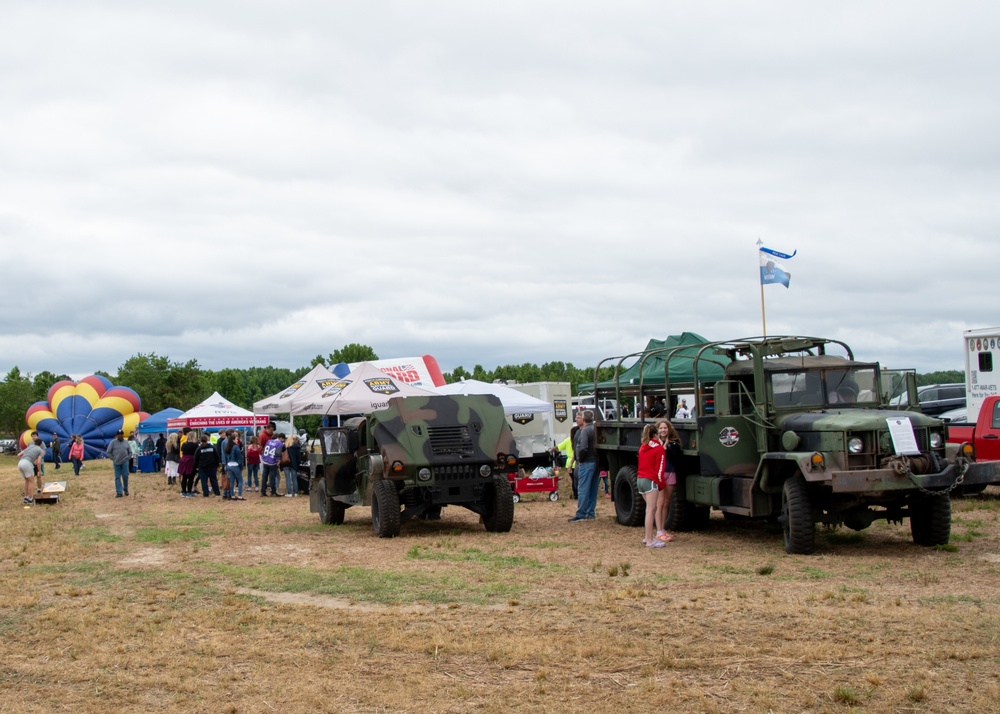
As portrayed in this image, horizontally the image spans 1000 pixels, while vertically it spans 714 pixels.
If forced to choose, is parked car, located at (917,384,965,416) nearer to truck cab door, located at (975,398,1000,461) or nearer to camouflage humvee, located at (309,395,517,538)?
truck cab door, located at (975,398,1000,461)

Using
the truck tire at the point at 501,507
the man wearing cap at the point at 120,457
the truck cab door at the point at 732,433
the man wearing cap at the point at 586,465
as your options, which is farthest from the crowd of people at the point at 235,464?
the truck cab door at the point at 732,433

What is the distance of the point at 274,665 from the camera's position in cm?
664

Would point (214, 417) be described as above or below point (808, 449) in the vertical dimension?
above

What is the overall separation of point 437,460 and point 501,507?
3.81 feet

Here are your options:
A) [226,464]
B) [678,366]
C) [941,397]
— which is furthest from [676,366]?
[941,397]

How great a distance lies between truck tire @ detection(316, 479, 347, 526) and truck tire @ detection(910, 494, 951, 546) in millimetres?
8633

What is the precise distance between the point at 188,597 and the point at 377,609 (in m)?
2.01

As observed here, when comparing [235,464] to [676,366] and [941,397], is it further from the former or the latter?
[941,397]

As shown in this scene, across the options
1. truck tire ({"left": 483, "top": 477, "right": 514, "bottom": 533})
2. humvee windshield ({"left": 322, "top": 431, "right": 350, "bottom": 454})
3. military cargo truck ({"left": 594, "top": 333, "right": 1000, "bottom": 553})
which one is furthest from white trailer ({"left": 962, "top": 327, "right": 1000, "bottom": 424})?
humvee windshield ({"left": 322, "top": 431, "right": 350, "bottom": 454})

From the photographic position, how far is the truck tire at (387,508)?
536 inches

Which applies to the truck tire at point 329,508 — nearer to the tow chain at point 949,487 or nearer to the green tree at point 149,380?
the tow chain at point 949,487

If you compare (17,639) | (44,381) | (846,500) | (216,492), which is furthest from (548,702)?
(44,381)

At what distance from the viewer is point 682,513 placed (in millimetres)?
13531

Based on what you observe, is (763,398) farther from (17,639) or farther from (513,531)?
(17,639)
